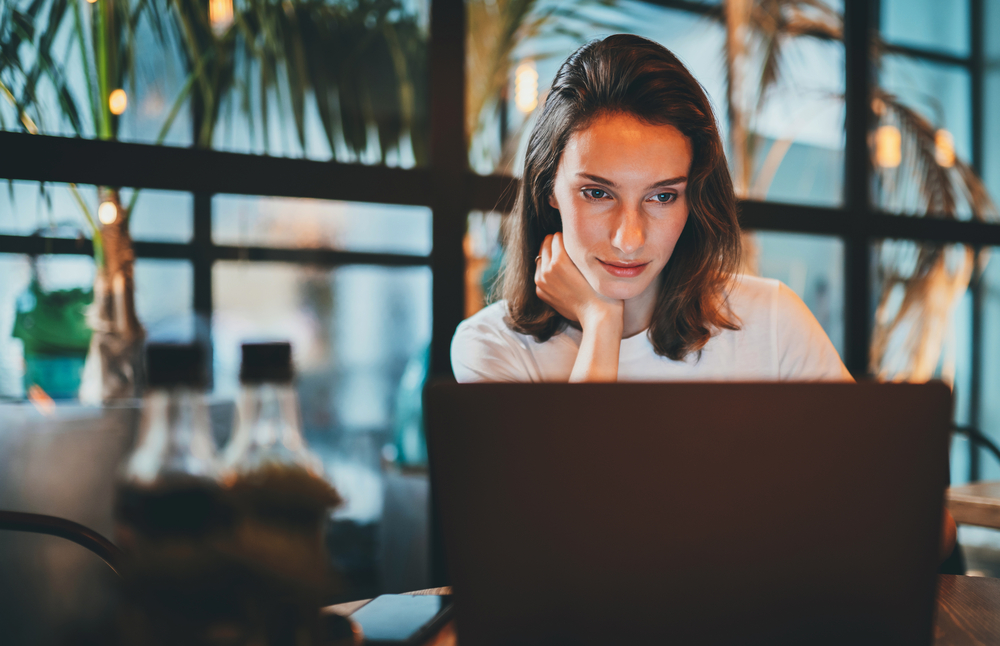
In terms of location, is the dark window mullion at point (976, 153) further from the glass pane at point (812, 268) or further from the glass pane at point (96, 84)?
the glass pane at point (96, 84)

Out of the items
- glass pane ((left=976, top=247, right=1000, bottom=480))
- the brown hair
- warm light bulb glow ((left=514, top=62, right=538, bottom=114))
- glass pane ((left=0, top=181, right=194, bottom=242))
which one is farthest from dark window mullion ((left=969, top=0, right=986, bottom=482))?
glass pane ((left=0, top=181, right=194, bottom=242))

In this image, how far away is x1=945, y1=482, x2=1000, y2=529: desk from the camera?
1479 mm

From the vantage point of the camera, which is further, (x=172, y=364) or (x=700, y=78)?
(x=700, y=78)

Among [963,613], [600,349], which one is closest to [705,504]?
[963,613]

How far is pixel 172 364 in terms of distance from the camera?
39 cm

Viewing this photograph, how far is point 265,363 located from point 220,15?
1.67 meters

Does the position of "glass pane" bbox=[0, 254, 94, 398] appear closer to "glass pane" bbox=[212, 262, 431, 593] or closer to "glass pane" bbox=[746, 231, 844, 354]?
"glass pane" bbox=[212, 262, 431, 593]

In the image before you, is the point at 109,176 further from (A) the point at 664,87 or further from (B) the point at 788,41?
(B) the point at 788,41

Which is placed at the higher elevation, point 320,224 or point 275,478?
point 320,224

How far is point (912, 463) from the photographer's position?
45 centimetres

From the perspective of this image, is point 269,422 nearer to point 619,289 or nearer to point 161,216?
point 619,289

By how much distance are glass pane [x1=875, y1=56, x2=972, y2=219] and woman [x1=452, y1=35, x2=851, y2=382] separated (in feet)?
6.10

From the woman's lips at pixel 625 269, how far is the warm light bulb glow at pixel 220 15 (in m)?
1.30

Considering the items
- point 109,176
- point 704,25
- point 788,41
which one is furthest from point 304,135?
point 788,41
